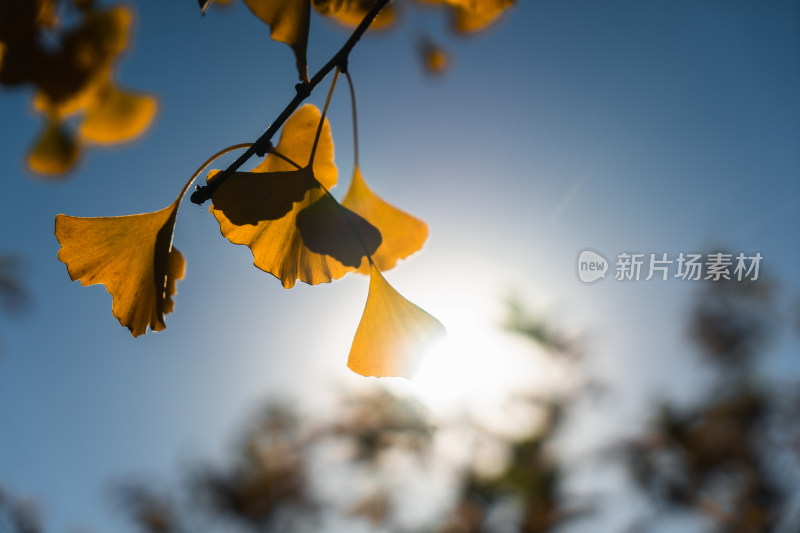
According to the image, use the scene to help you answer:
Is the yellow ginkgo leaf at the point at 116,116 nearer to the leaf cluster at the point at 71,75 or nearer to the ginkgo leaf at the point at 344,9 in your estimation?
the leaf cluster at the point at 71,75

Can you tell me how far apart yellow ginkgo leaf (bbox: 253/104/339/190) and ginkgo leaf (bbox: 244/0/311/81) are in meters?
0.05

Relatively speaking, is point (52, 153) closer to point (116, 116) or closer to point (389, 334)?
point (116, 116)

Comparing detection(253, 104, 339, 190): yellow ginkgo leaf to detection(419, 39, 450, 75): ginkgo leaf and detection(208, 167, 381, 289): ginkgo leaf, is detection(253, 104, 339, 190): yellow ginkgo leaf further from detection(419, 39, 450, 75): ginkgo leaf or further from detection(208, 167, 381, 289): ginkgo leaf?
detection(419, 39, 450, 75): ginkgo leaf

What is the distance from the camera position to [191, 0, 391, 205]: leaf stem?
0.25 meters

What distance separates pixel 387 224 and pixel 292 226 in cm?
15

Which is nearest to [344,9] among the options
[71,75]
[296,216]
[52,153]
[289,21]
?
[289,21]

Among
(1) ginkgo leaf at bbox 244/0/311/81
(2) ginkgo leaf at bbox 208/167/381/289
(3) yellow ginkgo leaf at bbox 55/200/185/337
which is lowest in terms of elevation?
(3) yellow ginkgo leaf at bbox 55/200/185/337

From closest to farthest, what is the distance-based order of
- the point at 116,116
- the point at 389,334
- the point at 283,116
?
the point at 283,116, the point at 389,334, the point at 116,116

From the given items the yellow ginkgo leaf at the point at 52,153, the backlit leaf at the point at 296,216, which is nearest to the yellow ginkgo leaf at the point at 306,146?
the backlit leaf at the point at 296,216

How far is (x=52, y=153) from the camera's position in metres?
0.54

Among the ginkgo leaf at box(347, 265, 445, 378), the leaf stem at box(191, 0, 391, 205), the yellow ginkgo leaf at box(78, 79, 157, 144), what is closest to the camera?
the leaf stem at box(191, 0, 391, 205)

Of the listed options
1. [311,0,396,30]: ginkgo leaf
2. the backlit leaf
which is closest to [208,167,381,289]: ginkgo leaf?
the backlit leaf

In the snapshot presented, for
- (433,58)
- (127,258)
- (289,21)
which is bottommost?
(127,258)

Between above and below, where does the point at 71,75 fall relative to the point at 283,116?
above
